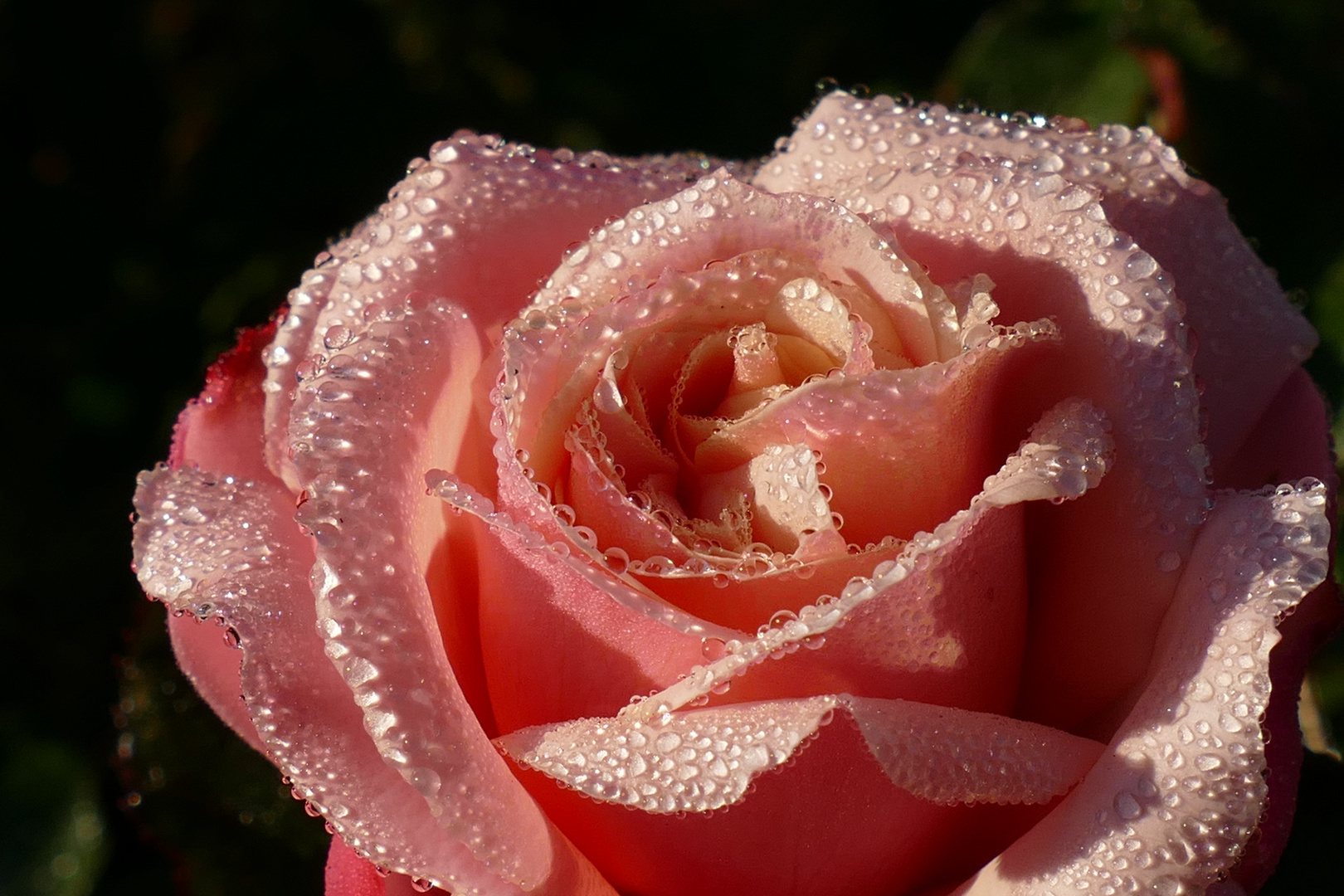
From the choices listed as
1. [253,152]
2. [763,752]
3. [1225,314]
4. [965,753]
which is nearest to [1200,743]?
[965,753]

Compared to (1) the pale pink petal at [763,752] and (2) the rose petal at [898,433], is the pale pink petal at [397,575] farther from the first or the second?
(2) the rose petal at [898,433]

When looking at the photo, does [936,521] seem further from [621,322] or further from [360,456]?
[360,456]

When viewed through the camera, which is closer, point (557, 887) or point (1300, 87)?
point (557, 887)

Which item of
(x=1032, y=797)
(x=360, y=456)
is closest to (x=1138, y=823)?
(x=1032, y=797)

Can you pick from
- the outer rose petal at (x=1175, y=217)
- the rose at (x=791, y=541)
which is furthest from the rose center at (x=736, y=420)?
the outer rose petal at (x=1175, y=217)

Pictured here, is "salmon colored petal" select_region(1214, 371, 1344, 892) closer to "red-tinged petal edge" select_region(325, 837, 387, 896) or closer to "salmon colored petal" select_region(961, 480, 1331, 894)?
"salmon colored petal" select_region(961, 480, 1331, 894)

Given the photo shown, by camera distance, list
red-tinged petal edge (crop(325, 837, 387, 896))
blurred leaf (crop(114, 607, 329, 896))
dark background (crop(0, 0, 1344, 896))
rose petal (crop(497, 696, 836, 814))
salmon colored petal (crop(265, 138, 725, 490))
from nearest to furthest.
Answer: rose petal (crop(497, 696, 836, 814)) → red-tinged petal edge (crop(325, 837, 387, 896)) → salmon colored petal (crop(265, 138, 725, 490)) → blurred leaf (crop(114, 607, 329, 896)) → dark background (crop(0, 0, 1344, 896))

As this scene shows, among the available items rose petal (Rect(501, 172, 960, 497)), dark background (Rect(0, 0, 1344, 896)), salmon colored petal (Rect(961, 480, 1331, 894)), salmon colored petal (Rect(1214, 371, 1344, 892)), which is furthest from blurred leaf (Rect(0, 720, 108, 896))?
salmon colored petal (Rect(1214, 371, 1344, 892))
